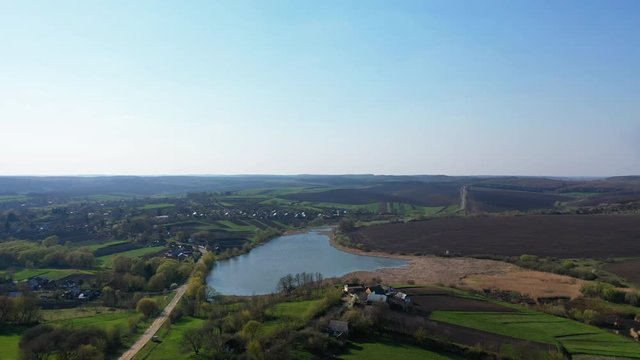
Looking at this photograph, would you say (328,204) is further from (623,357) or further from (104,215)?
(623,357)

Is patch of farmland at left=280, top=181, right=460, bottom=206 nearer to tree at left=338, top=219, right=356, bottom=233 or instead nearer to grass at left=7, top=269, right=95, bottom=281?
tree at left=338, top=219, right=356, bottom=233

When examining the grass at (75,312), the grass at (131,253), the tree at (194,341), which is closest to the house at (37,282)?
the grass at (131,253)

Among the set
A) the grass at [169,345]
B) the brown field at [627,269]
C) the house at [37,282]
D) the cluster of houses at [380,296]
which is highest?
the cluster of houses at [380,296]

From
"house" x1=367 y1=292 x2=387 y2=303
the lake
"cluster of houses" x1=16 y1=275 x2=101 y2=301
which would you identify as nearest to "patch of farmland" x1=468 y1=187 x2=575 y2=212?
the lake

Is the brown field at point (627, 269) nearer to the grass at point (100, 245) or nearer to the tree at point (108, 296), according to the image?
the tree at point (108, 296)

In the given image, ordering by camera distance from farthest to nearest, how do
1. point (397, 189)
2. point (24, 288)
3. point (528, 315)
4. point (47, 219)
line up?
point (397, 189), point (47, 219), point (24, 288), point (528, 315)

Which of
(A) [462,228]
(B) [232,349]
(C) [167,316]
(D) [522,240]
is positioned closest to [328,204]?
(A) [462,228]

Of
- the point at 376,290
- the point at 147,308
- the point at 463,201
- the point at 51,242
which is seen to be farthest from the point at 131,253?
the point at 463,201
